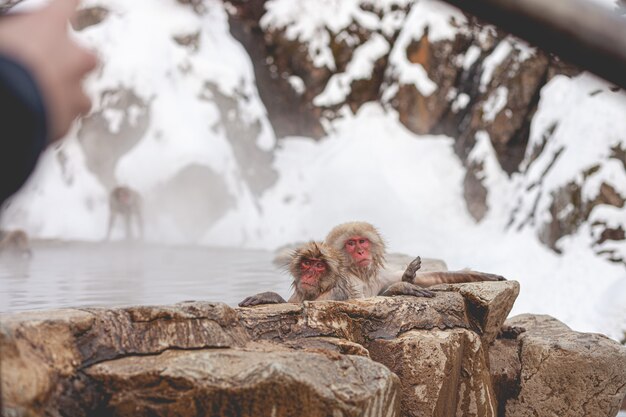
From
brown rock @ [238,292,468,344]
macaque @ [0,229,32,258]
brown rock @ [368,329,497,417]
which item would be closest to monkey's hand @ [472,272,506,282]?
brown rock @ [238,292,468,344]

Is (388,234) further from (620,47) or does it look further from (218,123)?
(620,47)

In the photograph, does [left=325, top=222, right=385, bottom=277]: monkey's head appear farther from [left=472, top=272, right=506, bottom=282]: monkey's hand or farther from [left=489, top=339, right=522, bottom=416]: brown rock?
[left=489, top=339, right=522, bottom=416]: brown rock

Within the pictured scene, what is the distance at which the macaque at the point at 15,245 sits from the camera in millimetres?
7590

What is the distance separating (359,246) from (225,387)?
5.48 feet

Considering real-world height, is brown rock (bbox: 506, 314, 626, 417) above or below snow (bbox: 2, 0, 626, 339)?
above

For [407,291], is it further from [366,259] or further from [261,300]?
[261,300]

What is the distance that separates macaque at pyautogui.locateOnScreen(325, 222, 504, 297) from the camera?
3.98 m

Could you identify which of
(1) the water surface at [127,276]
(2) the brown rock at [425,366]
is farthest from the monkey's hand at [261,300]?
(1) the water surface at [127,276]

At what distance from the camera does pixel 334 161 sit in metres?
13.5

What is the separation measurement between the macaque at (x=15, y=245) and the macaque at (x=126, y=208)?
2.40 m

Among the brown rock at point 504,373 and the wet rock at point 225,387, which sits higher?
the wet rock at point 225,387

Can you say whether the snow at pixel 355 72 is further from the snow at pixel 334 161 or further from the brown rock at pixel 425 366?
the brown rock at pixel 425 366

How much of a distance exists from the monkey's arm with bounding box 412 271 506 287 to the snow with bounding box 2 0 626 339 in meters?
3.65

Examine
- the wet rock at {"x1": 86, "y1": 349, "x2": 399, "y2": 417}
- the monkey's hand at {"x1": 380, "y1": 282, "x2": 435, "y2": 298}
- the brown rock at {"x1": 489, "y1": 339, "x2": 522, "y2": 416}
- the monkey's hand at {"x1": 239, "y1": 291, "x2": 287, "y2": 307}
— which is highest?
the wet rock at {"x1": 86, "y1": 349, "x2": 399, "y2": 417}
